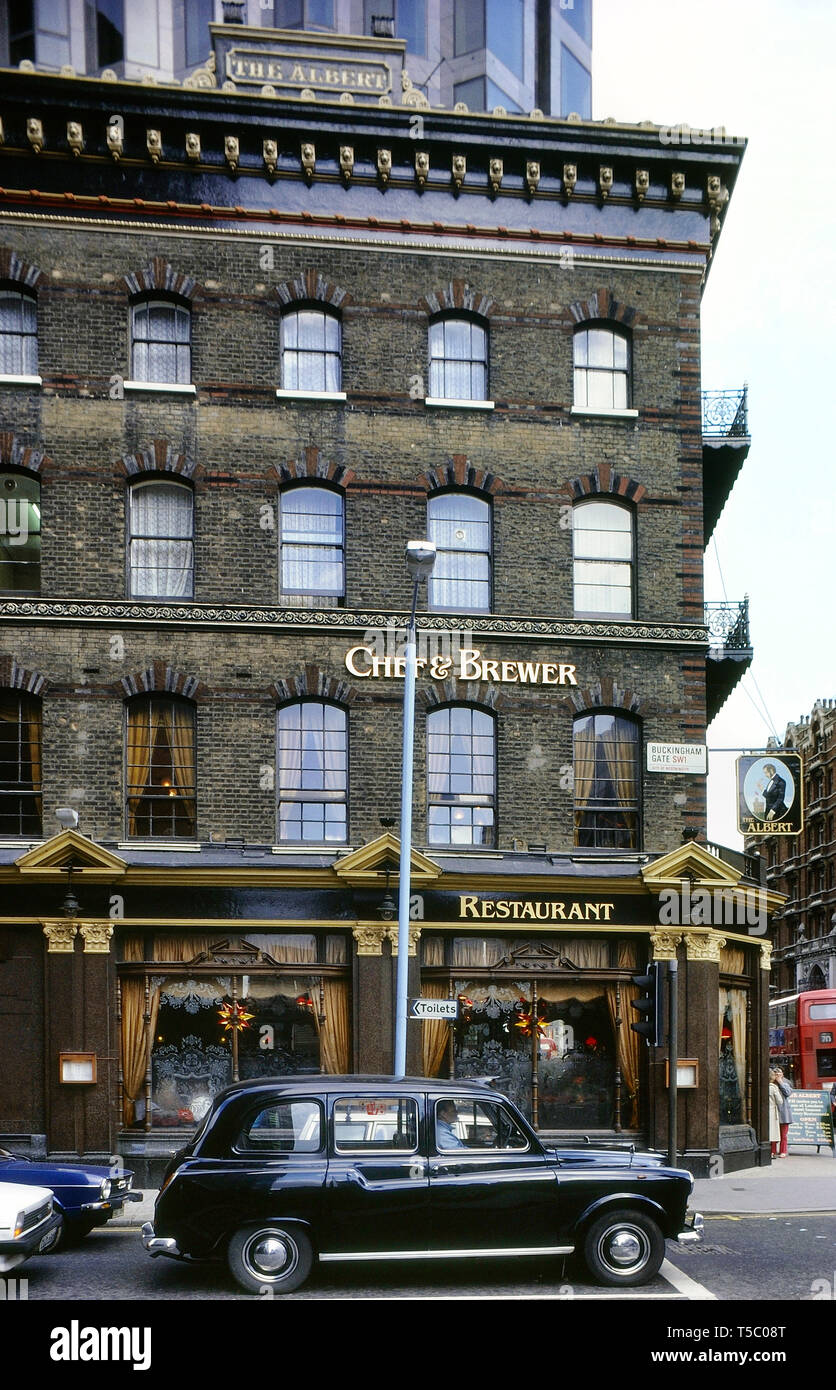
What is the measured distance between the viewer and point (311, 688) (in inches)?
834

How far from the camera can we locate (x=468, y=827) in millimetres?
21625

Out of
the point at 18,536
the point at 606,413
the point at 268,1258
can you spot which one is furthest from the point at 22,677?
the point at 268,1258

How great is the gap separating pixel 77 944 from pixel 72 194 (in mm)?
11417

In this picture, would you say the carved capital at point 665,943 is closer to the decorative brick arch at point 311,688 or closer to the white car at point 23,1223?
the decorative brick arch at point 311,688

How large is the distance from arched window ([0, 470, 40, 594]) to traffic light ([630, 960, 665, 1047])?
10.9 m

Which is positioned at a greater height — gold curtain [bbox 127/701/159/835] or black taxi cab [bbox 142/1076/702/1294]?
gold curtain [bbox 127/701/159/835]

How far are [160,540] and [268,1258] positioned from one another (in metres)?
12.5

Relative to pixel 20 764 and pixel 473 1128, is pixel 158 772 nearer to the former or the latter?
pixel 20 764

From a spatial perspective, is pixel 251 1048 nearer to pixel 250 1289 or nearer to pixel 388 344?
pixel 250 1289

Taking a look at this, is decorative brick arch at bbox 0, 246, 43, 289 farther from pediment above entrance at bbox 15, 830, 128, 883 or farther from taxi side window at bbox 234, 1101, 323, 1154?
taxi side window at bbox 234, 1101, 323, 1154

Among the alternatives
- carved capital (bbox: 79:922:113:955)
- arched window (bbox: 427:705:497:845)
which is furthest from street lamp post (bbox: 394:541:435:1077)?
carved capital (bbox: 79:922:113:955)

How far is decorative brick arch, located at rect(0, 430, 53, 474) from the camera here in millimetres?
21109

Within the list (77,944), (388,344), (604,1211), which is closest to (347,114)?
(388,344)
